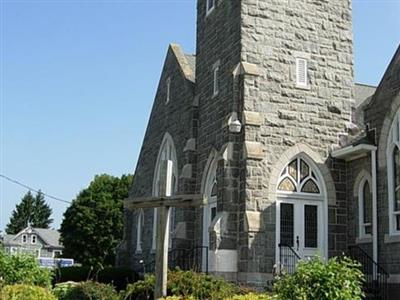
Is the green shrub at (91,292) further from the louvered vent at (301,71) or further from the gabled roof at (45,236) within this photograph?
the gabled roof at (45,236)

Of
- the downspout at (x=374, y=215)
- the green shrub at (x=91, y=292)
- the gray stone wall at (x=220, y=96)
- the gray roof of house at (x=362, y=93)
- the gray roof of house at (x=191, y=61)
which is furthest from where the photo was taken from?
the gray roof of house at (x=191, y=61)

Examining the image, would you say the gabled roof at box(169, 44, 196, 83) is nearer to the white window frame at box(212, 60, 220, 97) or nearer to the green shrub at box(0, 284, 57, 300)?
the white window frame at box(212, 60, 220, 97)

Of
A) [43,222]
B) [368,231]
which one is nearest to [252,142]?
[368,231]

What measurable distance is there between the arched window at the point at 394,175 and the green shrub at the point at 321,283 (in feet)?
23.5

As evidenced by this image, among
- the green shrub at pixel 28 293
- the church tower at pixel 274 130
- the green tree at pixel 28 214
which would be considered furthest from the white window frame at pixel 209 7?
the green tree at pixel 28 214

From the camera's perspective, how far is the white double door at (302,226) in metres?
18.6

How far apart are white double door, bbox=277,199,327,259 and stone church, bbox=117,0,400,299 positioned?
3 cm

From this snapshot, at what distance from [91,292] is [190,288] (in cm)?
204

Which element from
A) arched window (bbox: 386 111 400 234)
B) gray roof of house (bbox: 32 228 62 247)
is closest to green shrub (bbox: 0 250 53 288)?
arched window (bbox: 386 111 400 234)

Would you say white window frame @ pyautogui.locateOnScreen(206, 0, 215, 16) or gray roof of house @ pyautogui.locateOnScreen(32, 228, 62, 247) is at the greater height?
white window frame @ pyautogui.locateOnScreen(206, 0, 215, 16)

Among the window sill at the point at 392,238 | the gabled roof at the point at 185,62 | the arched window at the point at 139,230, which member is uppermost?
the gabled roof at the point at 185,62

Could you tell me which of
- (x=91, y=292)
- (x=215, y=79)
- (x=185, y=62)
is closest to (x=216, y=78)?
(x=215, y=79)

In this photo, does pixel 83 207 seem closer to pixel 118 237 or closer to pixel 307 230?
pixel 118 237

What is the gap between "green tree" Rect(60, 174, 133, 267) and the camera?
4997 centimetres
